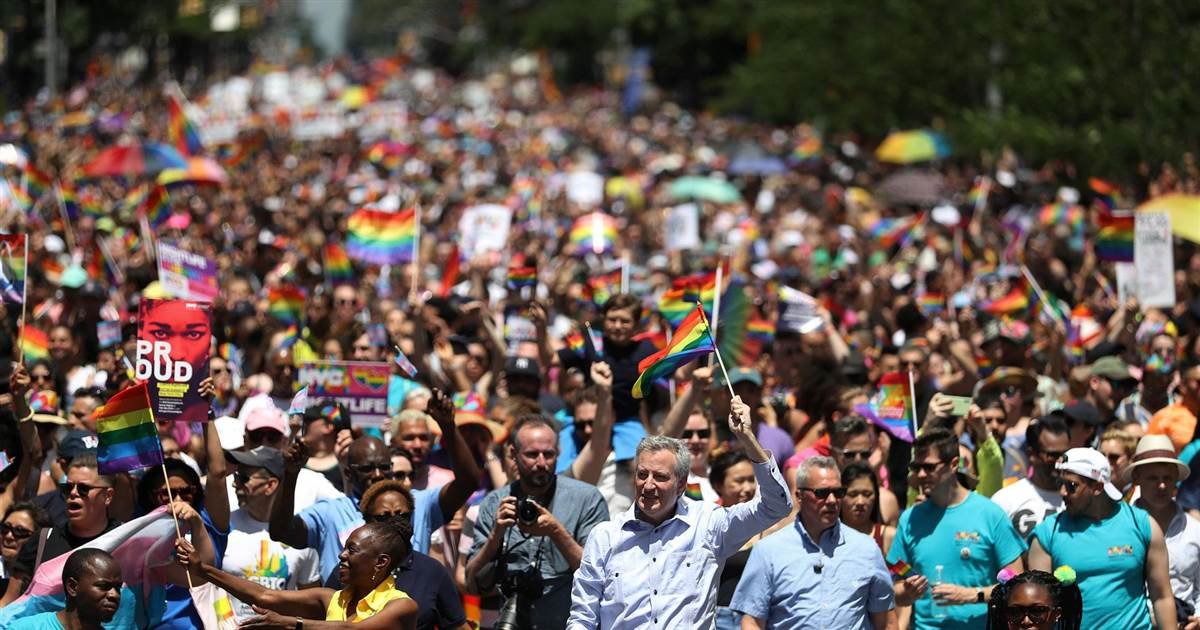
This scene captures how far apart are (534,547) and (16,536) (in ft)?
6.68

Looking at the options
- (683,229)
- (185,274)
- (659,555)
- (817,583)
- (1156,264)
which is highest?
(659,555)

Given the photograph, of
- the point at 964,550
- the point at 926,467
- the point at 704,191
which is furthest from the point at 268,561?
the point at 704,191

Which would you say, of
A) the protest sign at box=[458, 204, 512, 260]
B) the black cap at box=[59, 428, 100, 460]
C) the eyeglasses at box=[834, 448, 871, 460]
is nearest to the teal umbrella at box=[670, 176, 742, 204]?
the protest sign at box=[458, 204, 512, 260]

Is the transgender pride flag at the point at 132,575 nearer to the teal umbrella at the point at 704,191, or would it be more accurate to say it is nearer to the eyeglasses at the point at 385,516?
the eyeglasses at the point at 385,516

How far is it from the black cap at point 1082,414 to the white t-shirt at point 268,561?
3.51 meters

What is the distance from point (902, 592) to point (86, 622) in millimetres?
2932

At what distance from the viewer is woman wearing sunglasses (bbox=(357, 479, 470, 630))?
7.14 m

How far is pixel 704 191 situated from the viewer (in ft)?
89.0

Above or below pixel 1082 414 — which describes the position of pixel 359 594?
above

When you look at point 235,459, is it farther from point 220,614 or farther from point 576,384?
point 576,384

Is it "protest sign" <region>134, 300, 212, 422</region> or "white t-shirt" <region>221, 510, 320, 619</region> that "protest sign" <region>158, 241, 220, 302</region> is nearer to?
"protest sign" <region>134, 300, 212, 422</region>

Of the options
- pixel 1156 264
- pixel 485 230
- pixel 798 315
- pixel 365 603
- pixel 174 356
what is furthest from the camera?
pixel 485 230

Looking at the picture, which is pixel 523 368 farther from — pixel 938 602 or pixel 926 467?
pixel 938 602

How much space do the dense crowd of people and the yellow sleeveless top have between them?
0.01 meters
